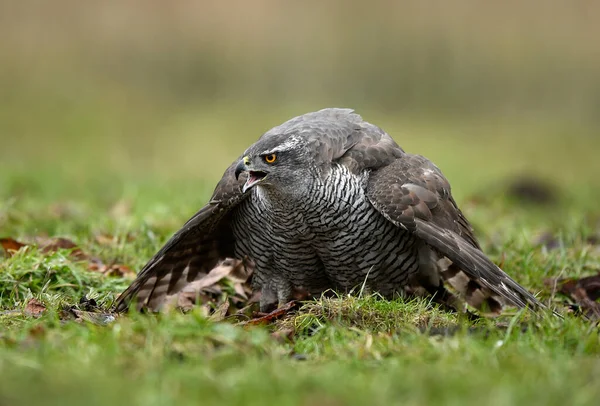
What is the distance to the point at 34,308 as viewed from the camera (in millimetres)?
5051

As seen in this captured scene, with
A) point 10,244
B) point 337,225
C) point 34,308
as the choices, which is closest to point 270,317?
point 337,225

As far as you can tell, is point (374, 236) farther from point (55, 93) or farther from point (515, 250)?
point (55, 93)

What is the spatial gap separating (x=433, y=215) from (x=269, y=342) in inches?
76.3

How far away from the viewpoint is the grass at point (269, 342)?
10.3 feet

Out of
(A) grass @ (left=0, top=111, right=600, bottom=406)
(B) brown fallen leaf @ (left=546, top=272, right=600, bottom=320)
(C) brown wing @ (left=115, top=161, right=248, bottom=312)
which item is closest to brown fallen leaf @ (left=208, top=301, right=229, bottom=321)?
(A) grass @ (left=0, top=111, right=600, bottom=406)

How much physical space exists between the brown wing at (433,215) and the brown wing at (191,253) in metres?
0.99

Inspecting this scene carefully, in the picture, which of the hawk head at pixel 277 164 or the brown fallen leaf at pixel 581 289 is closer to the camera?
the hawk head at pixel 277 164

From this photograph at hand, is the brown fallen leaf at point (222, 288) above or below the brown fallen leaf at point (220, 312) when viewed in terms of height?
below

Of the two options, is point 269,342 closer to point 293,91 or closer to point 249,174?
point 249,174

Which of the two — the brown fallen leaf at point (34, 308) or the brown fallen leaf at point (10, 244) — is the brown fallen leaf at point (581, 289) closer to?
the brown fallen leaf at point (34, 308)

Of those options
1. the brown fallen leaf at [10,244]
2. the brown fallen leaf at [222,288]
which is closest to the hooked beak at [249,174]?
the brown fallen leaf at [222,288]

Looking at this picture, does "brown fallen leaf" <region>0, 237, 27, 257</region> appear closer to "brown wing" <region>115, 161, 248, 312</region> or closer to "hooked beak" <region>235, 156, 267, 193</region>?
"brown wing" <region>115, 161, 248, 312</region>

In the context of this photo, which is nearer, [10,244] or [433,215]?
[433,215]

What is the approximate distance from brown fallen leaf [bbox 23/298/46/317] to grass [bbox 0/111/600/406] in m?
0.06
